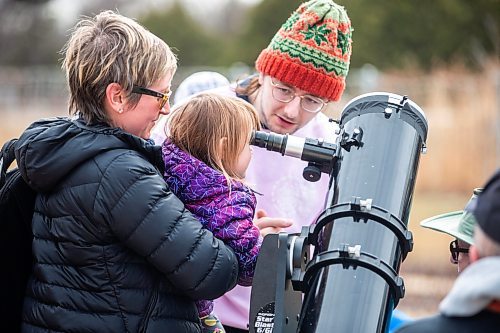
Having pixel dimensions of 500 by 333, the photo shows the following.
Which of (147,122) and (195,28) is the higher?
(195,28)

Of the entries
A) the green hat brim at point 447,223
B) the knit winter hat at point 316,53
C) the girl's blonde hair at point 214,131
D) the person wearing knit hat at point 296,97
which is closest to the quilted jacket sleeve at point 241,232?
the girl's blonde hair at point 214,131

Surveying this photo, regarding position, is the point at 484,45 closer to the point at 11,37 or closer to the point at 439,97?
the point at 439,97

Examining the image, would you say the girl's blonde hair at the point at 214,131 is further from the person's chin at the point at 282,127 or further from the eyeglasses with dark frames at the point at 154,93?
the person's chin at the point at 282,127

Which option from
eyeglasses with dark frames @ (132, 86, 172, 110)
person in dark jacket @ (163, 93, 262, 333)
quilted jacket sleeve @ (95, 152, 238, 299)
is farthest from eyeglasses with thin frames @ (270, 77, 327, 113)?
quilted jacket sleeve @ (95, 152, 238, 299)

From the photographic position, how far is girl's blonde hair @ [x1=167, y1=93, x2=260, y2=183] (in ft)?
Result: 9.36

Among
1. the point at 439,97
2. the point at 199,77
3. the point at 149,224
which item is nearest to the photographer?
the point at 149,224

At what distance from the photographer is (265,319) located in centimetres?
268

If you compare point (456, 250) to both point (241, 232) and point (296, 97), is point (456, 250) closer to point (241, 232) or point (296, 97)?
point (241, 232)

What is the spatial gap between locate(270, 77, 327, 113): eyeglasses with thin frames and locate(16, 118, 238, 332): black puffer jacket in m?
1.01

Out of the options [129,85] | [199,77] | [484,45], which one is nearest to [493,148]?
[484,45]

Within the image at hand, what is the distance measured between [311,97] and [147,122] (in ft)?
3.11

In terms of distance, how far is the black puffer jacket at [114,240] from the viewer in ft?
8.30

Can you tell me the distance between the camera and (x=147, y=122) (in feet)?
9.28

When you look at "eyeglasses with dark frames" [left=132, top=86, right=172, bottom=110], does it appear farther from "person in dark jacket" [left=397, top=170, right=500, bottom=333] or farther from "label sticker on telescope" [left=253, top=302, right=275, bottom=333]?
"person in dark jacket" [left=397, top=170, right=500, bottom=333]
